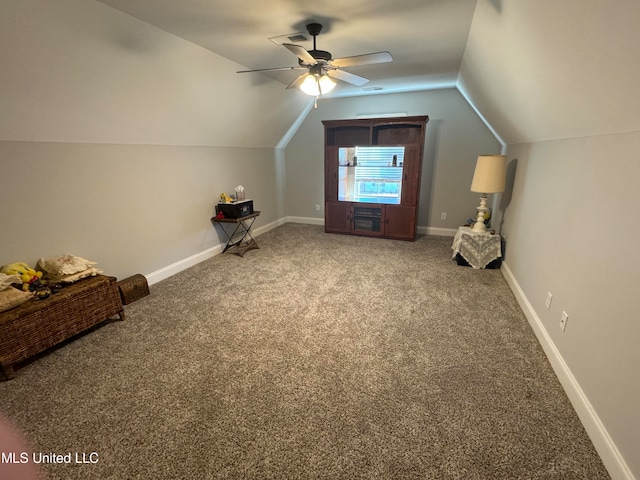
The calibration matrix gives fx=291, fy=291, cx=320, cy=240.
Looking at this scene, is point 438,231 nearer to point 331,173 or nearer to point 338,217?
point 338,217

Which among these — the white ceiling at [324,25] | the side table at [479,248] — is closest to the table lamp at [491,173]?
the side table at [479,248]

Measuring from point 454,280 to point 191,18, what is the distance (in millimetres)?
3421

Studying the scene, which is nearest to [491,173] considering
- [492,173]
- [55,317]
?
[492,173]

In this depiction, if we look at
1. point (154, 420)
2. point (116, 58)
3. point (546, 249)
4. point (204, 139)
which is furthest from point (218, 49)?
point (546, 249)

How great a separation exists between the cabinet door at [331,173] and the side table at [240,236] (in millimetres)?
1335

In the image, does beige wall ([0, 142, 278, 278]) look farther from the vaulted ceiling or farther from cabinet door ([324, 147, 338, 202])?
cabinet door ([324, 147, 338, 202])

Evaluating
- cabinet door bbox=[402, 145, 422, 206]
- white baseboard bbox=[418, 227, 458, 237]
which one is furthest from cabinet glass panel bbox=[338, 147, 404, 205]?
white baseboard bbox=[418, 227, 458, 237]

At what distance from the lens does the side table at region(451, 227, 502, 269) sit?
11.6 ft

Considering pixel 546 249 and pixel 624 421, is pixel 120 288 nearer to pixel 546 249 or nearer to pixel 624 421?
pixel 624 421

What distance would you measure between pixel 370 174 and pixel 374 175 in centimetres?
7

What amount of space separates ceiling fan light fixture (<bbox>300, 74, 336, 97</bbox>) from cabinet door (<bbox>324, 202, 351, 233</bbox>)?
97.1 inches

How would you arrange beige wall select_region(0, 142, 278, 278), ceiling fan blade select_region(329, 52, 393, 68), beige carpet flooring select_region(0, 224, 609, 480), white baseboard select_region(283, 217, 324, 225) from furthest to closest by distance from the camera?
white baseboard select_region(283, 217, 324, 225) → beige wall select_region(0, 142, 278, 278) → ceiling fan blade select_region(329, 52, 393, 68) → beige carpet flooring select_region(0, 224, 609, 480)

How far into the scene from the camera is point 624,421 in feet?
4.24

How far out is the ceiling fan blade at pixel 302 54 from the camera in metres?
1.98
